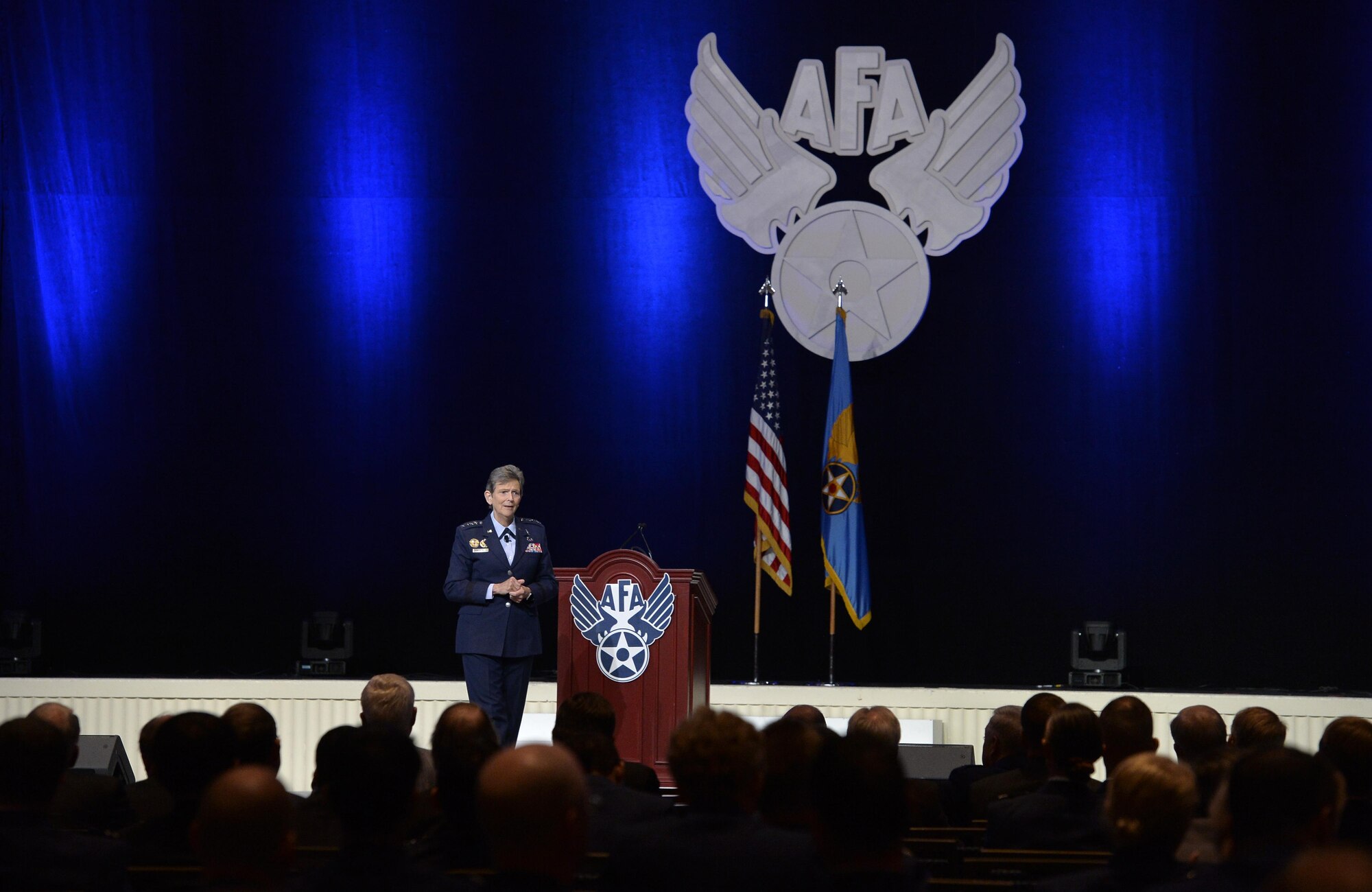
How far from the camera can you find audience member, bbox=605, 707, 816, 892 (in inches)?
99.3

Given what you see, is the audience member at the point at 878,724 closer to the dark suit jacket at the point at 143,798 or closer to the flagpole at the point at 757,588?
the dark suit jacket at the point at 143,798

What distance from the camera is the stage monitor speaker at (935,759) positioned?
22.2ft

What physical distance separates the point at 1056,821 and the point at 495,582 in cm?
353

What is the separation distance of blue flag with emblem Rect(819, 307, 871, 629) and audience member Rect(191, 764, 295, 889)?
6331 millimetres

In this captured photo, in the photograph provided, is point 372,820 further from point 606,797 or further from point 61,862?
point 606,797

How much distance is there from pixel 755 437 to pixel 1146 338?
2419 millimetres

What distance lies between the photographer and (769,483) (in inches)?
326

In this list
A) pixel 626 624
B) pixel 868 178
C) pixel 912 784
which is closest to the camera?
pixel 912 784

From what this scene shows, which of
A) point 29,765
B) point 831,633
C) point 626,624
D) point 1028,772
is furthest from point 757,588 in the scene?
point 29,765

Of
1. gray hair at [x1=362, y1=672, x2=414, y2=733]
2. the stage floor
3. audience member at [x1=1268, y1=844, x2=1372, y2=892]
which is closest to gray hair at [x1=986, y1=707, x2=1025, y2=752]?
gray hair at [x1=362, y1=672, x2=414, y2=733]

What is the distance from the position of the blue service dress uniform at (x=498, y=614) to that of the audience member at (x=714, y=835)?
3.85m

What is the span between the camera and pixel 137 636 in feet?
29.9

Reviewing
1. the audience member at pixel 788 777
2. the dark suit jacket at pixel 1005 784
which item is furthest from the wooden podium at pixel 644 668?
the audience member at pixel 788 777

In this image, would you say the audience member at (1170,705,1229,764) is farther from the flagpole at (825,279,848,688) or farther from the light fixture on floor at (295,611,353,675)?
the light fixture on floor at (295,611,353,675)
